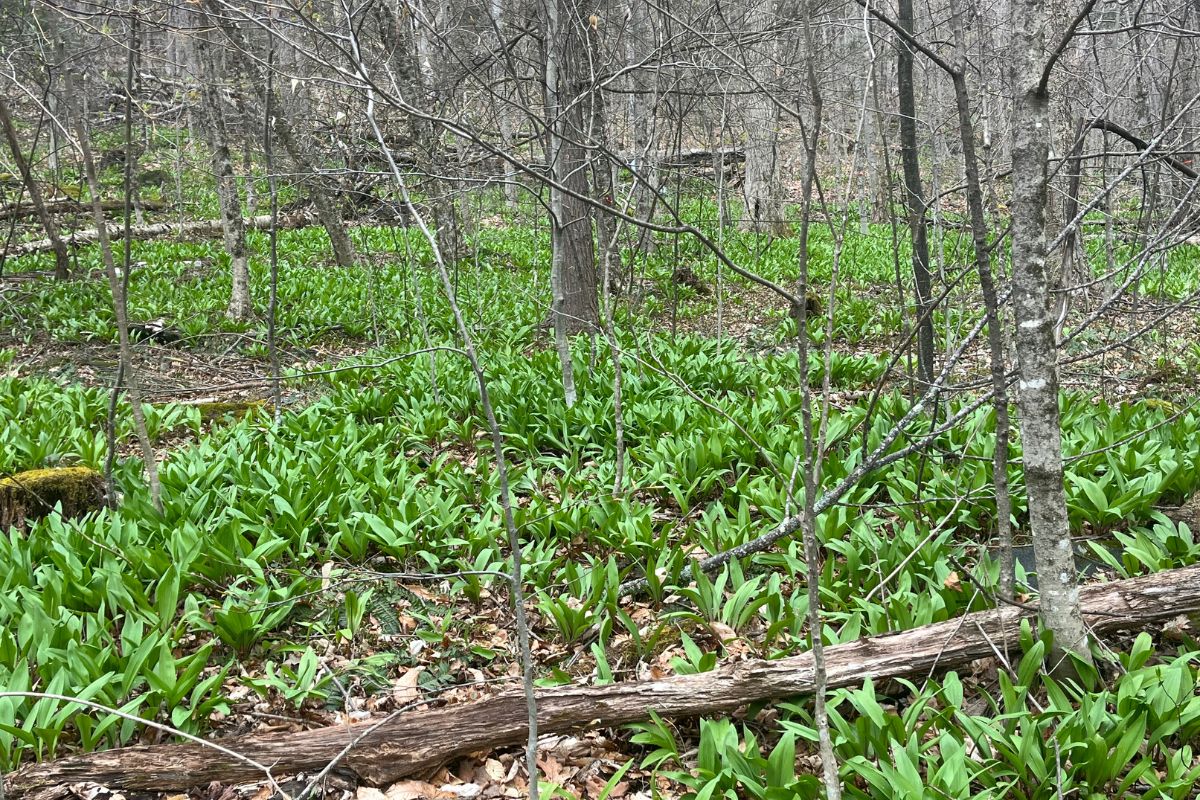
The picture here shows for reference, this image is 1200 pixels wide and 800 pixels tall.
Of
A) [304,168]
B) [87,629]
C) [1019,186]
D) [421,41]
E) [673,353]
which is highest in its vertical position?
[421,41]

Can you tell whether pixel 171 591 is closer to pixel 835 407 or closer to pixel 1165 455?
pixel 835 407

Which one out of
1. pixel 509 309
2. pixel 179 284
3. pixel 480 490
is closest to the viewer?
pixel 480 490

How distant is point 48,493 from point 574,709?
141 inches

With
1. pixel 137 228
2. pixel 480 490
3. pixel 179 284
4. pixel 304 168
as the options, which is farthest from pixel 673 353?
pixel 137 228

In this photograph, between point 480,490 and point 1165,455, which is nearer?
point 1165,455

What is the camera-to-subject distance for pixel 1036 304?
243 cm

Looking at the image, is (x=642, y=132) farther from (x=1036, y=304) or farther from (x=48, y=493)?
(x=48, y=493)

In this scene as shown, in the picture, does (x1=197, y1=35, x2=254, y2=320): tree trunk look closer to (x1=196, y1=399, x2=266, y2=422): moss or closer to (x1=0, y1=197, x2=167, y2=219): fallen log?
(x1=0, y1=197, x2=167, y2=219): fallen log

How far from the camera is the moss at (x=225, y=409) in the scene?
22.0 feet

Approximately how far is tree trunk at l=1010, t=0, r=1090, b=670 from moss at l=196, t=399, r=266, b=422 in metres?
5.71

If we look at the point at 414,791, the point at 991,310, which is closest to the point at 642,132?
the point at 991,310

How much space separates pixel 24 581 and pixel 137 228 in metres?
12.6

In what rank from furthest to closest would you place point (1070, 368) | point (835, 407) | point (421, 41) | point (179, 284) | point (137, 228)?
point (137, 228), point (421, 41), point (179, 284), point (1070, 368), point (835, 407)

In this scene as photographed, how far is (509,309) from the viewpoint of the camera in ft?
32.4
